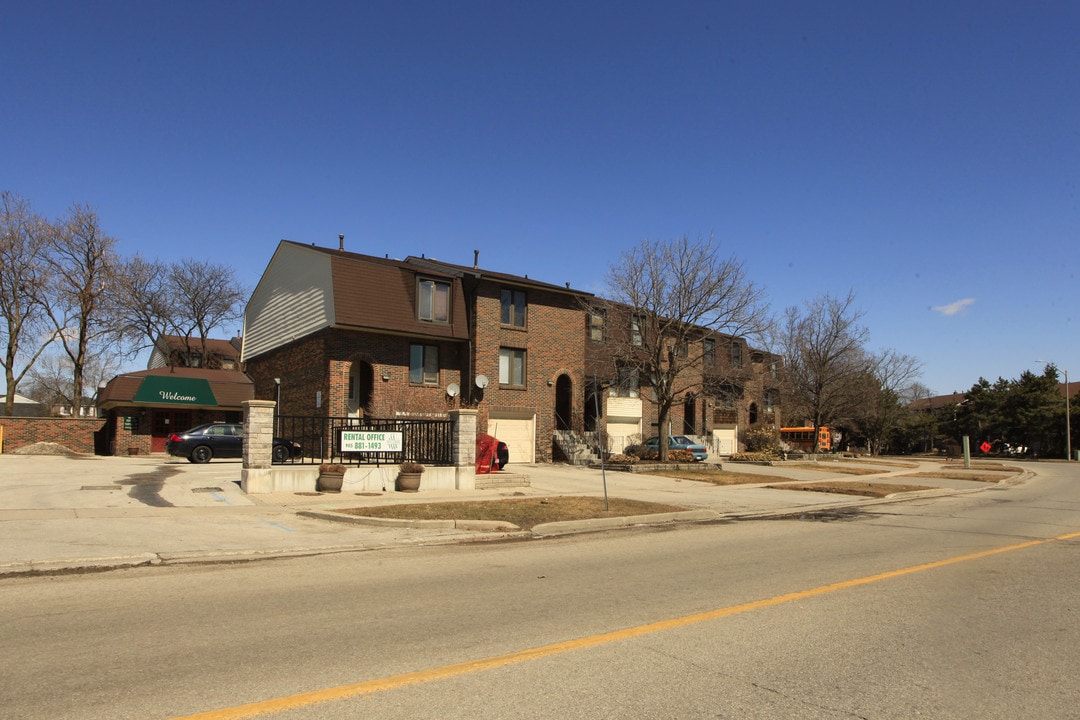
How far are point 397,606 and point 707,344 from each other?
119 ft

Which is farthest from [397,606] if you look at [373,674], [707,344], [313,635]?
[707,344]

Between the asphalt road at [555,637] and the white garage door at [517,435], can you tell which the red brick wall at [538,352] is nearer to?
the white garage door at [517,435]

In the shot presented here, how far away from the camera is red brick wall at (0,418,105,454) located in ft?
108

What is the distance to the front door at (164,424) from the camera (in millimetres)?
35438

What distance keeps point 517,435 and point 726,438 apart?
58.9ft

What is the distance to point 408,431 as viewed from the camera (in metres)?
19.2

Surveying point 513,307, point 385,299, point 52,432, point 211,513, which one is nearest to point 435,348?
point 385,299

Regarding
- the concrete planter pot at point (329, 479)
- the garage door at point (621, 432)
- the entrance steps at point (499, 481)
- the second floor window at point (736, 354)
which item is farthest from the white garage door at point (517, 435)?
the second floor window at point (736, 354)

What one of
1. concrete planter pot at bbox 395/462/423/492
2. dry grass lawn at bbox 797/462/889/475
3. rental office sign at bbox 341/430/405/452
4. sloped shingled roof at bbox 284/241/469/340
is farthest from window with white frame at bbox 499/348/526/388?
dry grass lawn at bbox 797/462/889/475

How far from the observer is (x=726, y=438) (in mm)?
43719

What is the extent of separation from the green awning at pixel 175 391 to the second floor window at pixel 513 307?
53.1 ft

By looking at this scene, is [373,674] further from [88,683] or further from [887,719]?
[887,719]

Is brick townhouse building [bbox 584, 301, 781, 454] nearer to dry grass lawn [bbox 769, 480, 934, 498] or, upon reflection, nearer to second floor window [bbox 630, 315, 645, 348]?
second floor window [bbox 630, 315, 645, 348]

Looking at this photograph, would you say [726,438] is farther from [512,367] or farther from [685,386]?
[512,367]
